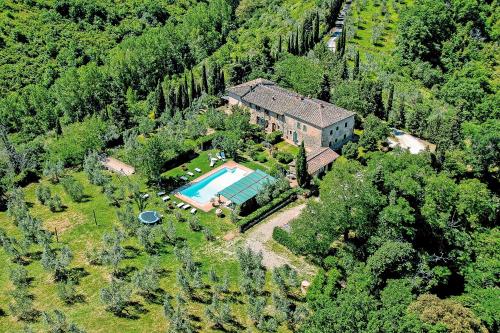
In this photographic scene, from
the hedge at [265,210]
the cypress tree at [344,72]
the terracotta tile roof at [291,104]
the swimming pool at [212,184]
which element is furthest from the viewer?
the cypress tree at [344,72]

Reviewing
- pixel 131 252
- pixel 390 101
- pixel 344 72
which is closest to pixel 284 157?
pixel 390 101

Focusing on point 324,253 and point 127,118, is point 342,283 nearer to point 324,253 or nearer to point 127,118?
point 324,253

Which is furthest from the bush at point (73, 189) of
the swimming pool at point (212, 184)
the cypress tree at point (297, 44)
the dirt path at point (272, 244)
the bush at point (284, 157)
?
the cypress tree at point (297, 44)

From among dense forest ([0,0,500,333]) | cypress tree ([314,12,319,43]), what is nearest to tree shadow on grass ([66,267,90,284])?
dense forest ([0,0,500,333])

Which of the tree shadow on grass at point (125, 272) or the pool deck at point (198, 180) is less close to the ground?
the tree shadow on grass at point (125, 272)

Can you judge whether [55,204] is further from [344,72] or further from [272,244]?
[344,72]

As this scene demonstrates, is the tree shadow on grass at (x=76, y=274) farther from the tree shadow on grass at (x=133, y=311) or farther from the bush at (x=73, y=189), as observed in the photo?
the bush at (x=73, y=189)

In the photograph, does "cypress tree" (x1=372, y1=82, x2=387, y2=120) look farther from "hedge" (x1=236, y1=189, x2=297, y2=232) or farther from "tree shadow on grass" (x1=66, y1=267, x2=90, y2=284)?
"tree shadow on grass" (x1=66, y1=267, x2=90, y2=284)
